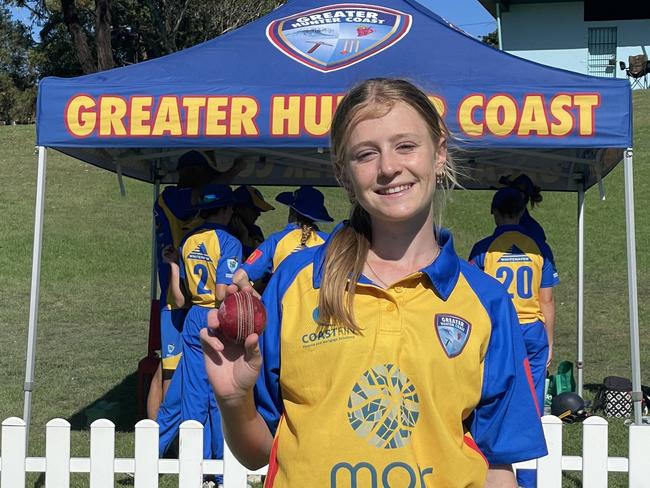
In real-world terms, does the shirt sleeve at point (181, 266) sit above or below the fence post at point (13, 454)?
→ above

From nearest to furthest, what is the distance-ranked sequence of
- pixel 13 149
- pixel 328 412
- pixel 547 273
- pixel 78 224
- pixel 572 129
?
pixel 328 412 → pixel 572 129 → pixel 547 273 → pixel 78 224 → pixel 13 149

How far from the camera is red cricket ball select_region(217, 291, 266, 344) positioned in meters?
1.70

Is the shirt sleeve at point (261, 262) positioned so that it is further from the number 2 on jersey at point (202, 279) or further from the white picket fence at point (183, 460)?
the white picket fence at point (183, 460)

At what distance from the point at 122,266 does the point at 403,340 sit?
14.7m

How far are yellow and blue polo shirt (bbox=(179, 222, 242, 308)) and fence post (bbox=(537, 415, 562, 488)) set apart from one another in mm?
2512

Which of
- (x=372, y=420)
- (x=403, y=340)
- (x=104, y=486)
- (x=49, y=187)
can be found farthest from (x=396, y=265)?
(x=49, y=187)

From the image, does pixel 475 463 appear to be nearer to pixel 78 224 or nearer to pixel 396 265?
pixel 396 265

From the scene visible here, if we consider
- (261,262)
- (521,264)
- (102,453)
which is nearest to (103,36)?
(521,264)

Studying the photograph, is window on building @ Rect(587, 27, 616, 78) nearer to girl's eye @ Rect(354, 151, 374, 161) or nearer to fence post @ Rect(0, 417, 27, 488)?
fence post @ Rect(0, 417, 27, 488)

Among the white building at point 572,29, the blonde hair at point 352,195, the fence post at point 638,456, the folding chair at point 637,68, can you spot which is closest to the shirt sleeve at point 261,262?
the fence post at point 638,456

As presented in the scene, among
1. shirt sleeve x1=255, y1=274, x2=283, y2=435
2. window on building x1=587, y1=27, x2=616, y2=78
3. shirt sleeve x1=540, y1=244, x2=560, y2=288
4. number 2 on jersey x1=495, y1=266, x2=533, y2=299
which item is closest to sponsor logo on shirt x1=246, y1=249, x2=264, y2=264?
number 2 on jersey x1=495, y1=266, x2=533, y2=299

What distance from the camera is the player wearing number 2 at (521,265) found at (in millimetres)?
6461

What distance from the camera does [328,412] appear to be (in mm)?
1902

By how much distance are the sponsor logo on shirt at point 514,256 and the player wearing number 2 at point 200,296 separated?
1770 millimetres
